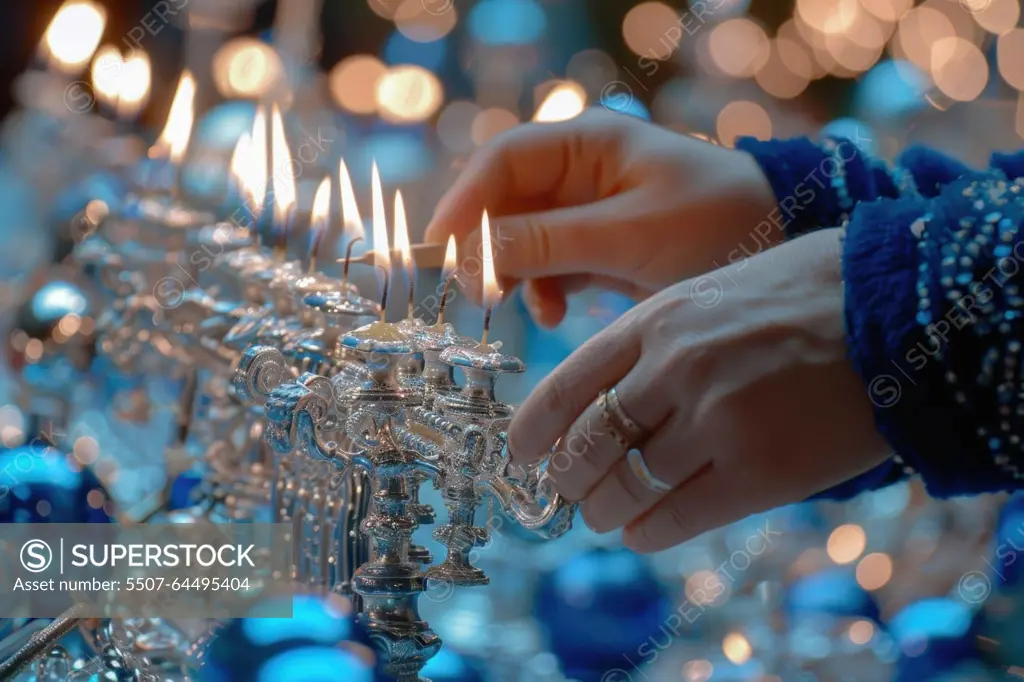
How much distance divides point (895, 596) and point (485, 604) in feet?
1.36

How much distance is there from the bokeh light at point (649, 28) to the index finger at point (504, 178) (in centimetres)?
227

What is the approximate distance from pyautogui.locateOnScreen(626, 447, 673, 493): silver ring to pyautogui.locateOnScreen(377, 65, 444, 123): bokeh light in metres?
3.34

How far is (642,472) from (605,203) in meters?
0.50

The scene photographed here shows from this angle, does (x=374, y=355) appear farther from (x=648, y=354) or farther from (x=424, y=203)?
(x=424, y=203)

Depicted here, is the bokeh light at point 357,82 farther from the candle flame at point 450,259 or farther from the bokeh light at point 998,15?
the candle flame at point 450,259

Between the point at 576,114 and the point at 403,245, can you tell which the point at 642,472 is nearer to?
the point at 403,245

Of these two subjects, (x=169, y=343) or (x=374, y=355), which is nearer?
(x=374, y=355)

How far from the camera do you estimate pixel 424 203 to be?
10.0 feet

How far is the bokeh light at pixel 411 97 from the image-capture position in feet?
12.8

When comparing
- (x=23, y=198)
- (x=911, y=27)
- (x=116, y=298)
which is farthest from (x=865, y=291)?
(x=911, y=27)

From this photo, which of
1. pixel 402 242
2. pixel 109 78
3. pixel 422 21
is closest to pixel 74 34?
pixel 109 78

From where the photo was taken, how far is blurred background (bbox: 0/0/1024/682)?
1.08 m

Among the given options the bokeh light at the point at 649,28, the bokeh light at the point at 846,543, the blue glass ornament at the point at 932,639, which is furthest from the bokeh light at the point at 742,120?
the blue glass ornament at the point at 932,639

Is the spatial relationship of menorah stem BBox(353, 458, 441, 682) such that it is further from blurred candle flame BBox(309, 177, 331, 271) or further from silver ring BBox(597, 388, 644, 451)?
blurred candle flame BBox(309, 177, 331, 271)
